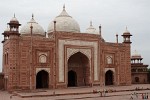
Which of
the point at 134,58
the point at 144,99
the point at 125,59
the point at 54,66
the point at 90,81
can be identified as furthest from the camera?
the point at 134,58

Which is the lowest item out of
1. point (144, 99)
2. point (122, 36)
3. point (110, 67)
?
point (144, 99)

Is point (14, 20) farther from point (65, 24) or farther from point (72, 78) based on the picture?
point (72, 78)

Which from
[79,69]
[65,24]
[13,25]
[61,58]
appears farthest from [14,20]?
[79,69]

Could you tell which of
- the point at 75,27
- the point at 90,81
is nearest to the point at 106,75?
the point at 90,81

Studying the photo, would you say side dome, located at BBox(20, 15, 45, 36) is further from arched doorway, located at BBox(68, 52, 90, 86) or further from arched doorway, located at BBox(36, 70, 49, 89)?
arched doorway, located at BBox(36, 70, 49, 89)

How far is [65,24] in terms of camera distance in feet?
77.5

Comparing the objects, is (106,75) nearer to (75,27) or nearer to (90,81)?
(90,81)

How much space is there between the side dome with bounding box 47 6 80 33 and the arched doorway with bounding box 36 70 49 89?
14.2 feet

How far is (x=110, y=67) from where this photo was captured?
24.1 m

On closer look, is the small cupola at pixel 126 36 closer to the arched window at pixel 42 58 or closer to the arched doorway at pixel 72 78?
the arched doorway at pixel 72 78

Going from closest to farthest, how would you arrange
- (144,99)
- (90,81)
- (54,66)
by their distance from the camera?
(144,99)
(54,66)
(90,81)

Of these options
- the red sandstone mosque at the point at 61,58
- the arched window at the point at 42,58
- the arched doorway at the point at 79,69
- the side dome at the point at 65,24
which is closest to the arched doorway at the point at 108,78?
the red sandstone mosque at the point at 61,58

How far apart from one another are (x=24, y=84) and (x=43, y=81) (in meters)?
2.65

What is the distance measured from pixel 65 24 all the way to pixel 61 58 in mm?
3791
